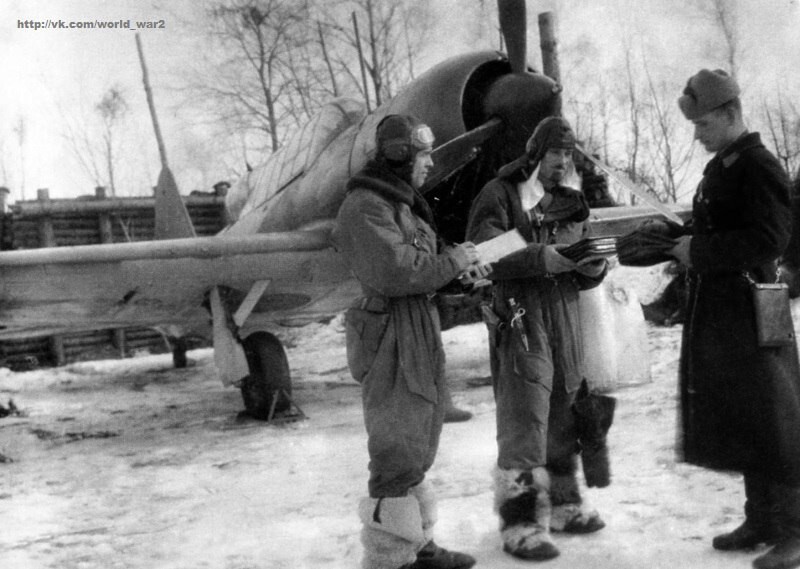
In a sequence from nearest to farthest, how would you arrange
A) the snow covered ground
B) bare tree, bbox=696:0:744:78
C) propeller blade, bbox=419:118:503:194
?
the snow covered ground, propeller blade, bbox=419:118:503:194, bare tree, bbox=696:0:744:78

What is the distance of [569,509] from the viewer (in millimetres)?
2764

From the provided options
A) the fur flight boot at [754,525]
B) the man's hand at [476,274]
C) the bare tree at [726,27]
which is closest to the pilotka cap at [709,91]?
the man's hand at [476,274]

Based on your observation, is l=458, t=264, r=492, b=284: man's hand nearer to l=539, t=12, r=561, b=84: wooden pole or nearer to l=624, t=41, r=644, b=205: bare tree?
l=539, t=12, r=561, b=84: wooden pole

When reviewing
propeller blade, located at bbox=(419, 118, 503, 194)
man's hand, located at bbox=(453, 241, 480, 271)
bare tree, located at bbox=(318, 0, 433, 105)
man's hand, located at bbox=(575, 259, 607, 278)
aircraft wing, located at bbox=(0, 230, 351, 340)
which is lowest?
man's hand, located at bbox=(575, 259, 607, 278)

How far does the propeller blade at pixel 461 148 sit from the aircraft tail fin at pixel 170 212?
170 inches

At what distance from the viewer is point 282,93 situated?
8531 mm

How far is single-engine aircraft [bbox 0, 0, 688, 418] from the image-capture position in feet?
15.9

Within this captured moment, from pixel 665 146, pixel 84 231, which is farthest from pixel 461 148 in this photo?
pixel 84 231

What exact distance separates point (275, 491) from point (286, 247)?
→ 2.45m

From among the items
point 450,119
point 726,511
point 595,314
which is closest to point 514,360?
point 595,314

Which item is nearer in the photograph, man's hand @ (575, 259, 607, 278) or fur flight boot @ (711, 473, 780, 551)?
fur flight boot @ (711, 473, 780, 551)

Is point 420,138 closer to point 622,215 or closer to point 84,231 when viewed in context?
point 622,215

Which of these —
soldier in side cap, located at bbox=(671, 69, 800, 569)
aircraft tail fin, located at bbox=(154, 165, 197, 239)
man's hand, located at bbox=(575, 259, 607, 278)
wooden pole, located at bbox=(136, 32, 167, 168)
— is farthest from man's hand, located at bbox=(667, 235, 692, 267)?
wooden pole, located at bbox=(136, 32, 167, 168)

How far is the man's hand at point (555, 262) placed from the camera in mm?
2588
